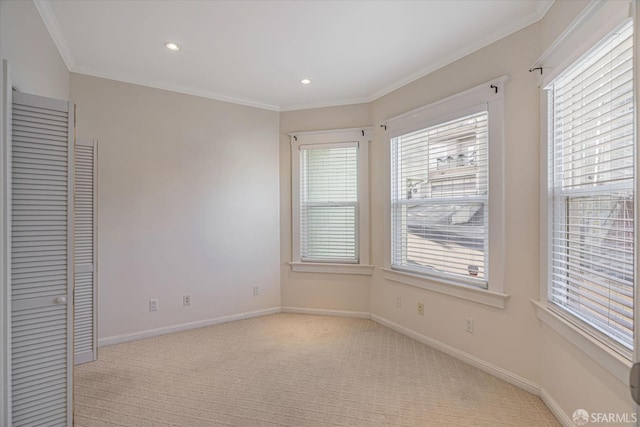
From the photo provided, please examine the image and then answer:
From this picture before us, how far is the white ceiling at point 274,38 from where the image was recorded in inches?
86.8

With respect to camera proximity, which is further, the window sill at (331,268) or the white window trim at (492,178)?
the window sill at (331,268)

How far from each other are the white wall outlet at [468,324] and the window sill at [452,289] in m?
0.18

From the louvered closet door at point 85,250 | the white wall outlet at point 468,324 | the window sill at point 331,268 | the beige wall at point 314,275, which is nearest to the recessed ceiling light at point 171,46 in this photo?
the louvered closet door at point 85,250

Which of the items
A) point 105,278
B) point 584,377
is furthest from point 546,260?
point 105,278

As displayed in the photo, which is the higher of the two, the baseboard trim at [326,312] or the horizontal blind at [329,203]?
the horizontal blind at [329,203]

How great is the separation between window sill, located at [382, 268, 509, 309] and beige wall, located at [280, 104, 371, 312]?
0.52 metres

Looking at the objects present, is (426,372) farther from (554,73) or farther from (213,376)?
(554,73)

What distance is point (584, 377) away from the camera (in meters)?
1.77

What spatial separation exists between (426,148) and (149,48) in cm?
262

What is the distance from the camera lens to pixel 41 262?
5.31ft

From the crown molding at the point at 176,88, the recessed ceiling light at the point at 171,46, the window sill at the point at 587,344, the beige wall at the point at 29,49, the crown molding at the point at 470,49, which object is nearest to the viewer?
the window sill at the point at 587,344

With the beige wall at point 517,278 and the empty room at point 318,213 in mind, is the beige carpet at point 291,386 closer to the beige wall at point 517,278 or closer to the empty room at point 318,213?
the empty room at point 318,213

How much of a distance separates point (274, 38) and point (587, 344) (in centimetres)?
286

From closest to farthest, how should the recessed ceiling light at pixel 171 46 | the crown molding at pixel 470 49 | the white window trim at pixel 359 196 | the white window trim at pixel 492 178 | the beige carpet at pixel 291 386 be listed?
1. the beige carpet at pixel 291 386
2. the crown molding at pixel 470 49
3. the white window trim at pixel 492 178
4. the recessed ceiling light at pixel 171 46
5. the white window trim at pixel 359 196
